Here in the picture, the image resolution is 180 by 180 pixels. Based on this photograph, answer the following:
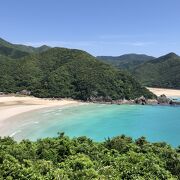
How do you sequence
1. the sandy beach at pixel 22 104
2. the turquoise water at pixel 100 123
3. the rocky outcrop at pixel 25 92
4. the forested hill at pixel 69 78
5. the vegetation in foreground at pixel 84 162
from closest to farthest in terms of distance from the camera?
1. the vegetation in foreground at pixel 84 162
2. the turquoise water at pixel 100 123
3. the sandy beach at pixel 22 104
4. the forested hill at pixel 69 78
5. the rocky outcrop at pixel 25 92

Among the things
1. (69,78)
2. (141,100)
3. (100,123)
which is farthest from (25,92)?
(100,123)

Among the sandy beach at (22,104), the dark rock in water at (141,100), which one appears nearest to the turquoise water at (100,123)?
the sandy beach at (22,104)

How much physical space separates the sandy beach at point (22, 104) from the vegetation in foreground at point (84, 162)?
38.9 meters

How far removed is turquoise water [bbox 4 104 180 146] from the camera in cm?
6408

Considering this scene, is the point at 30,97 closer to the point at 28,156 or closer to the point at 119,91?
the point at 119,91

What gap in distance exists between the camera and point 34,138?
2282 inches

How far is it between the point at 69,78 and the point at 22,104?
31.0 meters

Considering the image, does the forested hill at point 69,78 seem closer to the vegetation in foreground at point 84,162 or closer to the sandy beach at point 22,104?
the sandy beach at point 22,104

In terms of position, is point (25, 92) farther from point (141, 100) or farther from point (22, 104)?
point (141, 100)

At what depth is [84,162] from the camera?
22812 millimetres

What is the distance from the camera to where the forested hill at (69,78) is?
116375mm

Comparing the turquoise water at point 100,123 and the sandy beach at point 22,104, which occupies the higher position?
the sandy beach at point 22,104

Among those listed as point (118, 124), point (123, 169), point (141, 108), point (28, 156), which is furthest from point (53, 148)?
point (141, 108)

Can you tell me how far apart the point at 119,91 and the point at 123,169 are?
9736 centimetres
